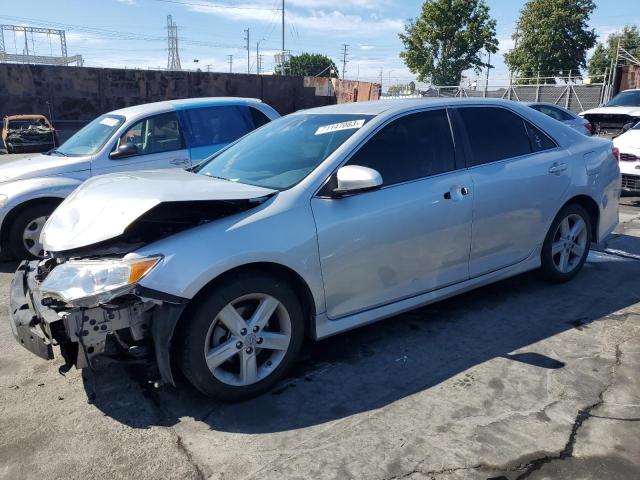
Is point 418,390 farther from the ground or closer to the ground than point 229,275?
closer to the ground

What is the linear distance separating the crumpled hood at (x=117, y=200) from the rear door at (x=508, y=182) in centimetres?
173

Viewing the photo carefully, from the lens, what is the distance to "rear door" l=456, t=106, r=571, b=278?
4.06 metres

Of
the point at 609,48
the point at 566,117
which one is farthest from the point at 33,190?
the point at 609,48

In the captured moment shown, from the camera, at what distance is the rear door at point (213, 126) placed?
6.90 m

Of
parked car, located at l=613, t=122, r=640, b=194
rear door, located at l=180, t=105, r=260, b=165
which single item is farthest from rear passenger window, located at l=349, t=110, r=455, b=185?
parked car, located at l=613, t=122, r=640, b=194

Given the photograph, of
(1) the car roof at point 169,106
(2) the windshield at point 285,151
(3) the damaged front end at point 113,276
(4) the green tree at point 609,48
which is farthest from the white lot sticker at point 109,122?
(4) the green tree at point 609,48

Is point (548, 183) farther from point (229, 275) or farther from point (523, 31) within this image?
point (523, 31)

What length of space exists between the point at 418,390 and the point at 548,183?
2291 mm

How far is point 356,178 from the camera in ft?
10.5

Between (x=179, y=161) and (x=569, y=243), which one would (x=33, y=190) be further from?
(x=569, y=243)

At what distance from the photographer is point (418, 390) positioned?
126 inches

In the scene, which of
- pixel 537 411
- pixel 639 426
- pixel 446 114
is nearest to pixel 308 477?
pixel 537 411

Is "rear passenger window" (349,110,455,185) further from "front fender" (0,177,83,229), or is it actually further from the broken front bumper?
"front fender" (0,177,83,229)

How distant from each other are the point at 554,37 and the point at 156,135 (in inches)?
1738
